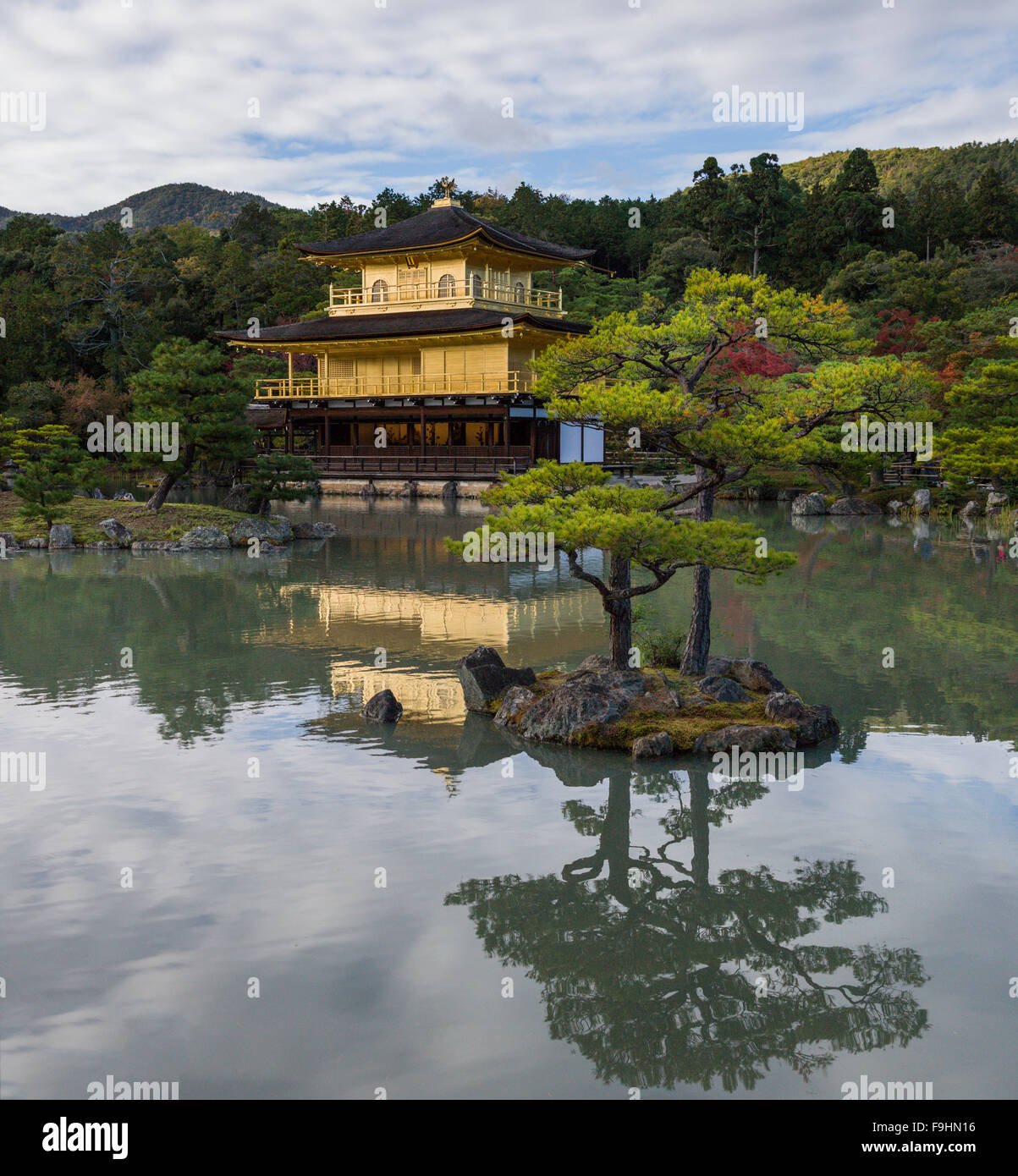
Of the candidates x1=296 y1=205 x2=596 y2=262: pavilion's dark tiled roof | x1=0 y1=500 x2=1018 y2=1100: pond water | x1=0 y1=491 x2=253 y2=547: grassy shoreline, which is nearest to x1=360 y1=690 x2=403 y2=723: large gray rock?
x1=0 y1=500 x2=1018 y2=1100: pond water

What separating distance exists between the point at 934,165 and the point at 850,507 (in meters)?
74.7

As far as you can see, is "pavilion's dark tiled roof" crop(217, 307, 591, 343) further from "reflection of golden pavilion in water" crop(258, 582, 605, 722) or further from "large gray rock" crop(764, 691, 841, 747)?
"large gray rock" crop(764, 691, 841, 747)

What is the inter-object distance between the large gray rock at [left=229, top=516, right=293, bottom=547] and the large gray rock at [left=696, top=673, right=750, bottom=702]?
19.9 meters

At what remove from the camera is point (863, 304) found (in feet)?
159

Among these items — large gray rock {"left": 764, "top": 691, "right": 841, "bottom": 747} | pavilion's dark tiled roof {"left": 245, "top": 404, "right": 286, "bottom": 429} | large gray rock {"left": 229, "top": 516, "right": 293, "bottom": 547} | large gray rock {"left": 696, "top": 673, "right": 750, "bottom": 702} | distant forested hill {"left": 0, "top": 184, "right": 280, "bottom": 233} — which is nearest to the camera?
large gray rock {"left": 764, "top": 691, "right": 841, "bottom": 747}

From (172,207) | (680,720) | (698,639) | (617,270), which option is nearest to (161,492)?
(698,639)

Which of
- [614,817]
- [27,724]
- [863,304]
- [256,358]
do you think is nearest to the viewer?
[614,817]

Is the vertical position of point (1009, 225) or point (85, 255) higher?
point (1009, 225)

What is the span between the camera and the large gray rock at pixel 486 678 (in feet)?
42.5

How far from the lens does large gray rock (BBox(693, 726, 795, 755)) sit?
1111 cm

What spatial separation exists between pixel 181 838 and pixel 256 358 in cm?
4765
